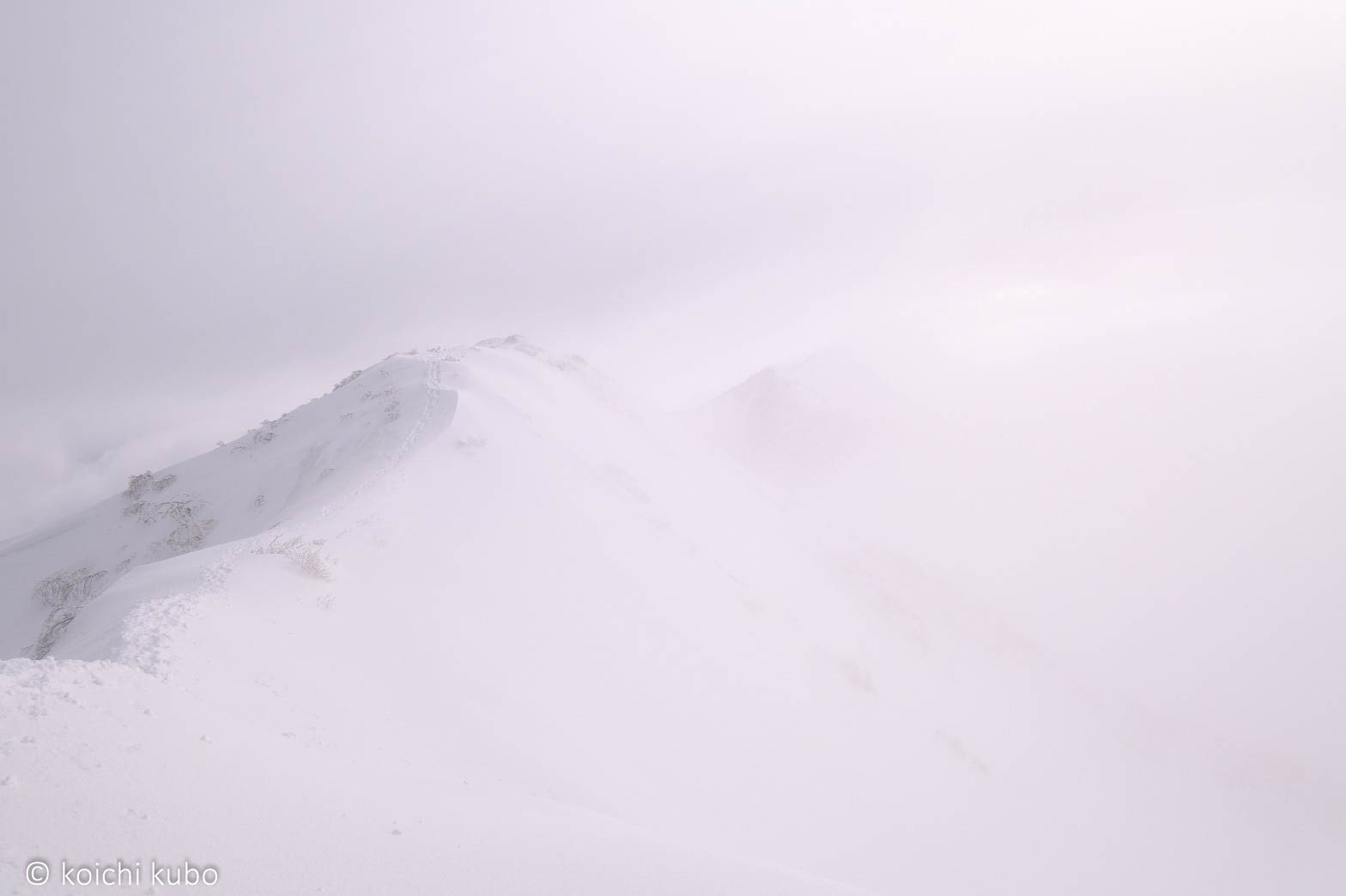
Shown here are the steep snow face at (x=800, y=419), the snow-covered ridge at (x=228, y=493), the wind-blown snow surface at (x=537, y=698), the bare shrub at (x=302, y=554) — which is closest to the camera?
the wind-blown snow surface at (x=537, y=698)

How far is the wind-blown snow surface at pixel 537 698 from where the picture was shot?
461 centimetres

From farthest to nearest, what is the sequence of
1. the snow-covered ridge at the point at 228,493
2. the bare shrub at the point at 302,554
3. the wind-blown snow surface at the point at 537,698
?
the snow-covered ridge at the point at 228,493, the bare shrub at the point at 302,554, the wind-blown snow surface at the point at 537,698

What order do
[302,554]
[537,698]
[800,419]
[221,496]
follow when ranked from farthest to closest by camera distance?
1. [800,419]
2. [221,496]
3. [537,698]
4. [302,554]

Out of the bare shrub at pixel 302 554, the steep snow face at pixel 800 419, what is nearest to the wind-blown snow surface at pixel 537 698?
the bare shrub at pixel 302 554

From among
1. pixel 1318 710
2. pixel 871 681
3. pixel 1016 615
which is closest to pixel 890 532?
pixel 1016 615

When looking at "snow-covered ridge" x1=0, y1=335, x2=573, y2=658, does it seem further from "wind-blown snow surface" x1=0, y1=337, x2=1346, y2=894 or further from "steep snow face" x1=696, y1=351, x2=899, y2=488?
"steep snow face" x1=696, y1=351, x2=899, y2=488

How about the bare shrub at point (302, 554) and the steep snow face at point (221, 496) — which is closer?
the bare shrub at point (302, 554)

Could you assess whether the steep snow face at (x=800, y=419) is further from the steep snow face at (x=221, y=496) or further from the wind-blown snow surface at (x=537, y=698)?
the steep snow face at (x=221, y=496)

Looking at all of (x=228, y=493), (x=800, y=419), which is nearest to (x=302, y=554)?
(x=228, y=493)

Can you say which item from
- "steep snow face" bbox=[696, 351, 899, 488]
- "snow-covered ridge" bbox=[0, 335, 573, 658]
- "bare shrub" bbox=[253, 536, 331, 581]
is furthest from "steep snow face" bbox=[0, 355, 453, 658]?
"steep snow face" bbox=[696, 351, 899, 488]

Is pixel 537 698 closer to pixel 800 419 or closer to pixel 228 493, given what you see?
pixel 228 493

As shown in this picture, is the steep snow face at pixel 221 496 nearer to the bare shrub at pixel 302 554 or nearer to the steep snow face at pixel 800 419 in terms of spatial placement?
the bare shrub at pixel 302 554

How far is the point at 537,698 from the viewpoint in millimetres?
10484

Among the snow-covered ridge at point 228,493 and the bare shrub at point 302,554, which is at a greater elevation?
the snow-covered ridge at point 228,493
